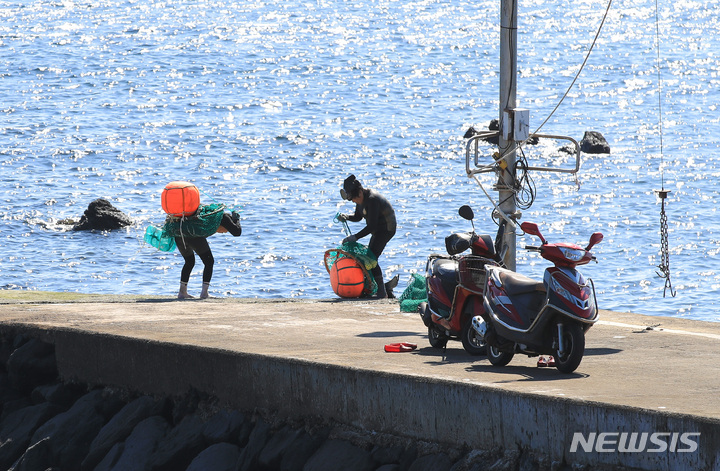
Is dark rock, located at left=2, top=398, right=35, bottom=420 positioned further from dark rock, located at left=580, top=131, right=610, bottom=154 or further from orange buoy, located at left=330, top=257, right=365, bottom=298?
dark rock, located at left=580, top=131, right=610, bottom=154

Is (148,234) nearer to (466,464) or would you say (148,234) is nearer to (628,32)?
(466,464)

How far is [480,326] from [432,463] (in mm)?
1709

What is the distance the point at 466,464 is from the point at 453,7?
7776 cm

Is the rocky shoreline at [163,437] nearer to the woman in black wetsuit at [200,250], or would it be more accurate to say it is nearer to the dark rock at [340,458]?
the dark rock at [340,458]

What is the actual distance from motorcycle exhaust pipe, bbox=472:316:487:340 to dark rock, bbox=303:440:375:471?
1.49 m

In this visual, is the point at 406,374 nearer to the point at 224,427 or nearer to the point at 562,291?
the point at 562,291

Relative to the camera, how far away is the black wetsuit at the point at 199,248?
50.1 ft

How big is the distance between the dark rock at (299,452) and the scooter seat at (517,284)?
6.30 ft

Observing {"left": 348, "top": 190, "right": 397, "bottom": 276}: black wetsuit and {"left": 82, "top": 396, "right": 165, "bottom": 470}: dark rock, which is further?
{"left": 348, "top": 190, "right": 397, "bottom": 276}: black wetsuit

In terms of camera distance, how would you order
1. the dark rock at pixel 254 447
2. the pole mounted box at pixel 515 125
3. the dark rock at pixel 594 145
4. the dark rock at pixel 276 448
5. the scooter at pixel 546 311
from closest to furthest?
the scooter at pixel 546 311, the dark rock at pixel 276 448, the dark rock at pixel 254 447, the pole mounted box at pixel 515 125, the dark rock at pixel 594 145

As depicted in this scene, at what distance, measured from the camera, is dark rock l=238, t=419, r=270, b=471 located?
921 centimetres

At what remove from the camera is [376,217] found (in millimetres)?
15094

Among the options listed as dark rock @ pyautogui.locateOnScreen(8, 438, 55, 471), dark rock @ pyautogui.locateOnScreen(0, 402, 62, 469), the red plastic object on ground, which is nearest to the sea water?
the red plastic object on ground

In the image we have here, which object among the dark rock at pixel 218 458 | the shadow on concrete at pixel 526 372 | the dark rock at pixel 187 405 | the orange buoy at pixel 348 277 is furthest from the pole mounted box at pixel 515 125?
the dark rock at pixel 218 458
